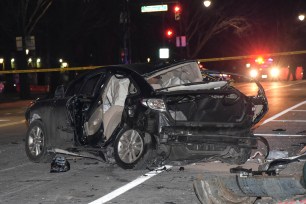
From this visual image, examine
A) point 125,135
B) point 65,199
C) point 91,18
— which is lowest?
point 65,199

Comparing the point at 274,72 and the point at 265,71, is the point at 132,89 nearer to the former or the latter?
the point at 265,71

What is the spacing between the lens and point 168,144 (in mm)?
7836

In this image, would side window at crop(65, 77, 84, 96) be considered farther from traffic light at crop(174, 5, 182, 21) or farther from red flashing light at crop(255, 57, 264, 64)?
red flashing light at crop(255, 57, 264, 64)

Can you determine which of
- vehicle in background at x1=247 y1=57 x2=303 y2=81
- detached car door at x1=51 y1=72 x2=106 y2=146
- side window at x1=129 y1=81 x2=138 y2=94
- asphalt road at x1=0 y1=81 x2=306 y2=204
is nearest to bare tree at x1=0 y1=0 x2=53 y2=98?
vehicle in background at x1=247 y1=57 x2=303 y2=81

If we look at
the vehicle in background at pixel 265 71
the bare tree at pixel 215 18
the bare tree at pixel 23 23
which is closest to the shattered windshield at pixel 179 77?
the bare tree at pixel 23 23

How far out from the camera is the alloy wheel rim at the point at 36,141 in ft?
30.7

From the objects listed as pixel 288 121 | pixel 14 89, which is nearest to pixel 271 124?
pixel 288 121

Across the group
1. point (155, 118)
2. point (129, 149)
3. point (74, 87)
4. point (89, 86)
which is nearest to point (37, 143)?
point (74, 87)

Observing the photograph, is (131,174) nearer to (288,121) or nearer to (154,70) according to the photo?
(154,70)

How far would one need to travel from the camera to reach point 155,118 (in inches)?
311

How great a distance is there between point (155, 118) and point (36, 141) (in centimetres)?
252

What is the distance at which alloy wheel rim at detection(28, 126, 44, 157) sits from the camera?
369 inches

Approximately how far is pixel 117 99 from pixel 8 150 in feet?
10.6

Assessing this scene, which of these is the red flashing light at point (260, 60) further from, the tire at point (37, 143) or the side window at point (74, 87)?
the tire at point (37, 143)
